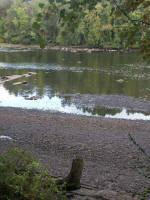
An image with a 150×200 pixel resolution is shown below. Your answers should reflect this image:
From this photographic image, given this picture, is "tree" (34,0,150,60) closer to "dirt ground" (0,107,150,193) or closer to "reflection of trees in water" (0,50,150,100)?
"dirt ground" (0,107,150,193)

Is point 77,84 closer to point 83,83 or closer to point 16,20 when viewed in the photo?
point 83,83

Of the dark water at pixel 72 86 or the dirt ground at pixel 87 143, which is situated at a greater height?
the dirt ground at pixel 87 143

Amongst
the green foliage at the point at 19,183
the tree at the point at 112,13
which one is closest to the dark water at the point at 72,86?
the green foliage at the point at 19,183

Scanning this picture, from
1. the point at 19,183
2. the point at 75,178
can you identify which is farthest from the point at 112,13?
the point at 75,178

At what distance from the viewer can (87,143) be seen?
1170 cm

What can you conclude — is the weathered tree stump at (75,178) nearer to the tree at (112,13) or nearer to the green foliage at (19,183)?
the green foliage at (19,183)

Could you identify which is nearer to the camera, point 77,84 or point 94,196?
point 94,196

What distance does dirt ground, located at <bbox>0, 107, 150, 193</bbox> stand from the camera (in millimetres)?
8328

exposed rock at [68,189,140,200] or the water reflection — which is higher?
exposed rock at [68,189,140,200]

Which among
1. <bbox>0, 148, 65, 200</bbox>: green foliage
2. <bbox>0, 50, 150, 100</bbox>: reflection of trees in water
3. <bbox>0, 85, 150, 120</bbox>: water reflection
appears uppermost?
<bbox>0, 148, 65, 200</bbox>: green foliage

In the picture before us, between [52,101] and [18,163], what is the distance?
59.4 ft

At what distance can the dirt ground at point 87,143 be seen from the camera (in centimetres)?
833

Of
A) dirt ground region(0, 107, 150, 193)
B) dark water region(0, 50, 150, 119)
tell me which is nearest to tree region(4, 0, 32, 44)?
dark water region(0, 50, 150, 119)

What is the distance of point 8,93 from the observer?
2473 centimetres
